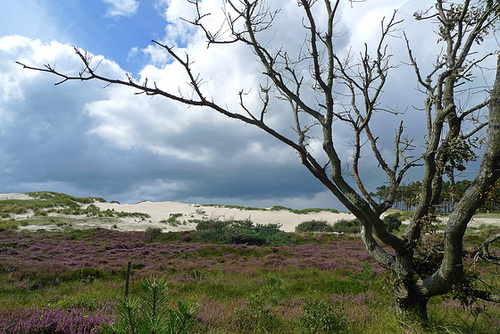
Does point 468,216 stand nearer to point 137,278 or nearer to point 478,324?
point 478,324

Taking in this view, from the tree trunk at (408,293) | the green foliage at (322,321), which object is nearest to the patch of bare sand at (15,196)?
the green foliage at (322,321)

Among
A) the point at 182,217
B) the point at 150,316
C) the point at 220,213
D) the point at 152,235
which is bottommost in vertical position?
the point at 152,235

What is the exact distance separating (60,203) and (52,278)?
113ft

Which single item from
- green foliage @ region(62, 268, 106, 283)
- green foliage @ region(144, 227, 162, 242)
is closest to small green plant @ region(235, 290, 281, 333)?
green foliage @ region(62, 268, 106, 283)

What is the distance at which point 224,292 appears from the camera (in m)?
8.00

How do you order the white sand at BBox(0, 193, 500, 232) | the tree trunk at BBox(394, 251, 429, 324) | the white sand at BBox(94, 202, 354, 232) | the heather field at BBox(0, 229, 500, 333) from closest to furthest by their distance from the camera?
the heather field at BBox(0, 229, 500, 333)
the tree trunk at BBox(394, 251, 429, 324)
the white sand at BBox(0, 193, 500, 232)
the white sand at BBox(94, 202, 354, 232)

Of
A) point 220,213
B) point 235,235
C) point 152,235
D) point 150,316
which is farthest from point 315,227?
point 150,316

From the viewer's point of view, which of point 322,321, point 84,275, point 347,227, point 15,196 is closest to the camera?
point 322,321

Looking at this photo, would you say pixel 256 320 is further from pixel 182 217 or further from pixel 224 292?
pixel 182 217

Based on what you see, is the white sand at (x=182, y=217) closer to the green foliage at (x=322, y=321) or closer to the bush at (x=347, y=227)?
the bush at (x=347, y=227)

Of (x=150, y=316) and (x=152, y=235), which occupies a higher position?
(x=150, y=316)

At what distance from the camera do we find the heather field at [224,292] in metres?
4.43

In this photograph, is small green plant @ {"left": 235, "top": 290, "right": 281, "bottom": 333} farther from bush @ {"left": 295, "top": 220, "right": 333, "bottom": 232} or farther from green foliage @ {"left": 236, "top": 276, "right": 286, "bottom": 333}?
bush @ {"left": 295, "top": 220, "right": 333, "bottom": 232}

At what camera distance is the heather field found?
4430 millimetres
